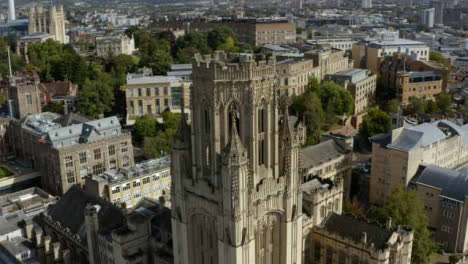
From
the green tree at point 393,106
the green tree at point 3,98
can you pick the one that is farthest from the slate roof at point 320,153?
the green tree at point 3,98

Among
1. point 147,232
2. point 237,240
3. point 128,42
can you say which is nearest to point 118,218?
point 147,232

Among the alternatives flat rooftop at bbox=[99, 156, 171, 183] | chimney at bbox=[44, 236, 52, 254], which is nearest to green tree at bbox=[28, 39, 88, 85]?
flat rooftop at bbox=[99, 156, 171, 183]

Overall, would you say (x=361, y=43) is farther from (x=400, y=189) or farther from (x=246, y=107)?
(x=246, y=107)

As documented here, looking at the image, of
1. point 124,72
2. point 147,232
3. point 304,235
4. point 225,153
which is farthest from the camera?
point 124,72

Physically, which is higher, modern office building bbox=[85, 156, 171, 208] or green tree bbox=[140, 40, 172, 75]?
green tree bbox=[140, 40, 172, 75]

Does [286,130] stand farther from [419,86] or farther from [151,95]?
[419,86]

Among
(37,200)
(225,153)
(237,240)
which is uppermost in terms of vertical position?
(225,153)

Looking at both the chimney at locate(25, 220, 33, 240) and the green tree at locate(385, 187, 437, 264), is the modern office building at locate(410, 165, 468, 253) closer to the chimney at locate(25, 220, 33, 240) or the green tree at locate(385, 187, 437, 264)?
the green tree at locate(385, 187, 437, 264)
